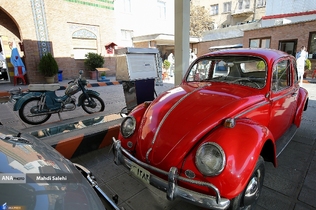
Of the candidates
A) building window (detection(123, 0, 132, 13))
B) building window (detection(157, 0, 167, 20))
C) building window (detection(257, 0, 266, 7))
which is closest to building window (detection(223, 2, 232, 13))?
building window (detection(257, 0, 266, 7))

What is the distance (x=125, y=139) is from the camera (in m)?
2.29

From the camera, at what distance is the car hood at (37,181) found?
1029 millimetres

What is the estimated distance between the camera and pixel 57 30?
11.1m

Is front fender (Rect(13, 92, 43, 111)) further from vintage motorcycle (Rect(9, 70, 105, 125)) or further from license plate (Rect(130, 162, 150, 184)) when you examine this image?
license plate (Rect(130, 162, 150, 184))

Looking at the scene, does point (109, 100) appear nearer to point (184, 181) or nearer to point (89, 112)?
point (89, 112)

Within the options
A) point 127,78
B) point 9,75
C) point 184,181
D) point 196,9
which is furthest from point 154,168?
point 196,9

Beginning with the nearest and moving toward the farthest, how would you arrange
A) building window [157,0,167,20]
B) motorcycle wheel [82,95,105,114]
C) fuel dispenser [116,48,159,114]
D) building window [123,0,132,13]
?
fuel dispenser [116,48,159,114] < motorcycle wheel [82,95,105,114] < building window [123,0,132,13] < building window [157,0,167,20]

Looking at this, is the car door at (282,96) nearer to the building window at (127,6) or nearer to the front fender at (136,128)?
the front fender at (136,128)

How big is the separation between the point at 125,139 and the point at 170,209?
89 cm

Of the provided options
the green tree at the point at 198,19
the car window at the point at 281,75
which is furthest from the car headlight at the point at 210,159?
the green tree at the point at 198,19

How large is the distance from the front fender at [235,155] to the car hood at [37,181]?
0.90m

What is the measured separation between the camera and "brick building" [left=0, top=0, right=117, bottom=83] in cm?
995

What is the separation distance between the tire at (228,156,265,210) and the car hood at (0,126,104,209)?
110 cm

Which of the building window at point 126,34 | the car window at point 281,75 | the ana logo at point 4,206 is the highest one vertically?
the building window at point 126,34
